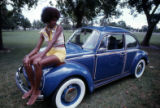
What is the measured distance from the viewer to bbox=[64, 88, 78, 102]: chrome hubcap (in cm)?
230

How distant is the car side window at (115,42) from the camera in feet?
10.2

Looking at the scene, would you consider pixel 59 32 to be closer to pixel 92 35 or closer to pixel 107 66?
pixel 92 35

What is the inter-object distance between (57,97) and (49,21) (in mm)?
1494

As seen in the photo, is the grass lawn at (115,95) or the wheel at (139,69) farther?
the wheel at (139,69)

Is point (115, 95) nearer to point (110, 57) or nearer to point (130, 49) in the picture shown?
point (110, 57)

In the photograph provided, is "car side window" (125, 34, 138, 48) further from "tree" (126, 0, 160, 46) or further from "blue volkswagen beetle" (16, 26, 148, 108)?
"tree" (126, 0, 160, 46)

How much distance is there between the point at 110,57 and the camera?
2.97 meters

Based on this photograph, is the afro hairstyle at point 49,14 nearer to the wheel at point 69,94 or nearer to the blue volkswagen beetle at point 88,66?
the blue volkswagen beetle at point 88,66

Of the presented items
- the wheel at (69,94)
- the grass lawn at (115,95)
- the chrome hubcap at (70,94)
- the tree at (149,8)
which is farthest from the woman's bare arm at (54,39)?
the tree at (149,8)

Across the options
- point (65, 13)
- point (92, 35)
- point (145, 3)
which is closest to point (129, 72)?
point (92, 35)

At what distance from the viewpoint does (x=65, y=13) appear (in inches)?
360

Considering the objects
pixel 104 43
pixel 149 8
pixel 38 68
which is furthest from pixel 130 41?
pixel 149 8

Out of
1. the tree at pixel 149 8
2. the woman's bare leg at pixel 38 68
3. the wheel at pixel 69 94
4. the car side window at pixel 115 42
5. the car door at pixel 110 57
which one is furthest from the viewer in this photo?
the tree at pixel 149 8

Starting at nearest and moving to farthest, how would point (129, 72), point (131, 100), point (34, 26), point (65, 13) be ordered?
point (131, 100) → point (129, 72) → point (65, 13) → point (34, 26)
